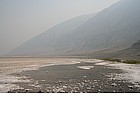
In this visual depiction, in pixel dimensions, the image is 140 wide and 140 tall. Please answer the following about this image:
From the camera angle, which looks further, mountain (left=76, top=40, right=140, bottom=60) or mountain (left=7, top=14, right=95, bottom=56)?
mountain (left=7, top=14, right=95, bottom=56)

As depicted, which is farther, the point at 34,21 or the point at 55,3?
the point at 34,21

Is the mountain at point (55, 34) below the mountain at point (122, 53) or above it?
above

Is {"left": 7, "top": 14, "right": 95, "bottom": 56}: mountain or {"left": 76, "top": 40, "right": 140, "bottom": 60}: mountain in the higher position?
{"left": 7, "top": 14, "right": 95, "bottom": 56}: mountain

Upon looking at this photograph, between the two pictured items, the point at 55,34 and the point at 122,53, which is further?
the point at 55,34

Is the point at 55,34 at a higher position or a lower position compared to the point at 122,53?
higher

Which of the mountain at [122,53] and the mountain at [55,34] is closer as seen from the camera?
the mountain at [122,53]
